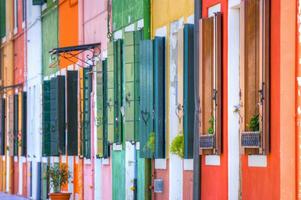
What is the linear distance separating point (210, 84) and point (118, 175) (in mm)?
6380

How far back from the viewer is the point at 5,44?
1491 inches

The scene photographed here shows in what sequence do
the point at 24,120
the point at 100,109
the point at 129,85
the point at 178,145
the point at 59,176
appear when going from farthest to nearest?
the point at 24,120, the point at 59,176, the point at 100,109, the point at 129,85, the point at 178,145

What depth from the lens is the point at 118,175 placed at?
21.7m

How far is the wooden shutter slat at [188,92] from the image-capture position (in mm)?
16750

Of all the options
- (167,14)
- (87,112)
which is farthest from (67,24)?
(167,14)

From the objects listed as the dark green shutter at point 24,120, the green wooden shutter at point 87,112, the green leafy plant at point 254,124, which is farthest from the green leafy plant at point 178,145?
the dark green shutter at point 24,120

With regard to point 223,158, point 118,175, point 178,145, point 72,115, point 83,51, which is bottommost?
point 118,175

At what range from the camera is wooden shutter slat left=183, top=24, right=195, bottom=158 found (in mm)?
16750

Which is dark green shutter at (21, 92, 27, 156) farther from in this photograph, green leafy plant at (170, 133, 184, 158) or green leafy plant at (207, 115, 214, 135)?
green leafy plant at (207, 115, 214, 135)

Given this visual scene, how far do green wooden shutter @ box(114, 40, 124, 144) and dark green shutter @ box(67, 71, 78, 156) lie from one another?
168 inches

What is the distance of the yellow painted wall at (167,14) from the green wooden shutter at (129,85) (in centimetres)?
93

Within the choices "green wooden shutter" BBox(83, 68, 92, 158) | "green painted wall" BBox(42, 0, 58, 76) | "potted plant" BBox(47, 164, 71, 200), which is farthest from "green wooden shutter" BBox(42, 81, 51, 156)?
"green wooden shutter" BBox(83, 68, 92, 158)

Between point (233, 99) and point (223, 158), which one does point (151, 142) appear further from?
point (233, 99)

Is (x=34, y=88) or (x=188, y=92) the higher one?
(x=34, y=88)
